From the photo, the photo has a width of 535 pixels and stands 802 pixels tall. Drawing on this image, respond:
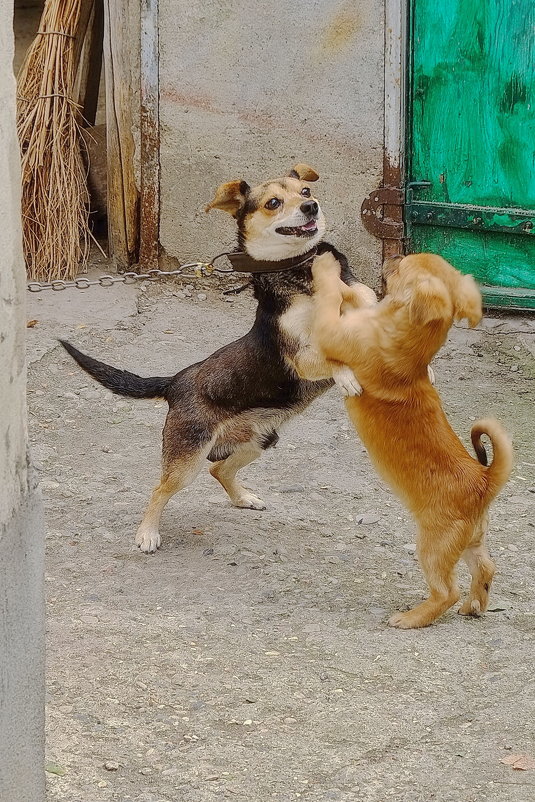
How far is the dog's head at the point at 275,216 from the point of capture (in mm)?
4844

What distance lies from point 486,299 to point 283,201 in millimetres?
3296

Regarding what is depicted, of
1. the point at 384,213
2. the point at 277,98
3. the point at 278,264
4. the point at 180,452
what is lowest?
the point at 180,452

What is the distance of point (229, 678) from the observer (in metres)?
4.01

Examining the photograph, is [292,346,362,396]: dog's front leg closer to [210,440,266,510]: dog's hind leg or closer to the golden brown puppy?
the golden brown puppy

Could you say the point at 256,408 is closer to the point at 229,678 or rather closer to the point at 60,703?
the point at 229,678

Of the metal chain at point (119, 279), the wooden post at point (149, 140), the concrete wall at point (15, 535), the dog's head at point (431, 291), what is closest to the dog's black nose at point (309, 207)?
the dog's head at point (431, 291)

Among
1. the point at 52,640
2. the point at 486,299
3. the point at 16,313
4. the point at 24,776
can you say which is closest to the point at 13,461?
the point at 16,313

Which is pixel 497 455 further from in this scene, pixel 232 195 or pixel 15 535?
pixel 15 535

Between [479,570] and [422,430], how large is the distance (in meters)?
0.59

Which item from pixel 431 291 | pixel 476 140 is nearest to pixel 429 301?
pixel 431 291

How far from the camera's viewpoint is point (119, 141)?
821 cm

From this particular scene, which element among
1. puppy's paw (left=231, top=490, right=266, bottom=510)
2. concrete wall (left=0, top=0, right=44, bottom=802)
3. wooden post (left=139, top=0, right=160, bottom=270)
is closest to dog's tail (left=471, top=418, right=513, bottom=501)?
puppy's paw (left=231, top=490, right=266, bottom=510)

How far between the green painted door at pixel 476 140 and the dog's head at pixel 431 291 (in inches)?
148

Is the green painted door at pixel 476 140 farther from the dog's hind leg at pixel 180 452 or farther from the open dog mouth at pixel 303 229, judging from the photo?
the dog's hind leg at pixel 180 452
